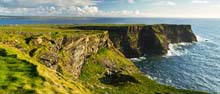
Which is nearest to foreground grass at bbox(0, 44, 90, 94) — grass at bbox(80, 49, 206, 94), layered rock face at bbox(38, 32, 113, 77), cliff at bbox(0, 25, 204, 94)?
cliff at bbox(0, 25, 204, 94)

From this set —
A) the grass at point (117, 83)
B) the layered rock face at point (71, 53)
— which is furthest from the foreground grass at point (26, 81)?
the grass at point (117, 83)

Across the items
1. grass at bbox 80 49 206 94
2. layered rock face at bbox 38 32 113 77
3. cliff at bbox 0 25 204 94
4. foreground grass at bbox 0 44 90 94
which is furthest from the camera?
grass at bbox 80 49 206 94

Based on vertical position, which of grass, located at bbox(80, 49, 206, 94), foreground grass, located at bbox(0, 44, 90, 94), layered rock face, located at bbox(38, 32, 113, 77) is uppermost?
foreground grass, located at bbox(0, 44, 90, 94)

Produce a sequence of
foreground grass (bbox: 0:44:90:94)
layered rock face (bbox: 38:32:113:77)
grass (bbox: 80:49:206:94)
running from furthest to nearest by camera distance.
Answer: grass (bbox: 80:49:206:94)
layered rock face (bbox: 38:32:113:77)
foreground grass (bbox: 0:44:90:94)

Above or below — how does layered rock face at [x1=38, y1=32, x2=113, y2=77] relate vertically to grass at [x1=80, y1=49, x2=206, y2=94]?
above

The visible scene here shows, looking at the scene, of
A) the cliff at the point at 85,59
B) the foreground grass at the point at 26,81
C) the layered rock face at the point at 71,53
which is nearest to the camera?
the foreground grass at the point at 26,81

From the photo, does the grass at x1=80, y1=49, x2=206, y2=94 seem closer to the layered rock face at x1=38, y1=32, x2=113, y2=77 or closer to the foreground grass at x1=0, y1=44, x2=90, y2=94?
the layered rock face at x1=38, y1=32, x2=113, y2=77

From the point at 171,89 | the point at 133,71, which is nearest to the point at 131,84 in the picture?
the point at 171,89

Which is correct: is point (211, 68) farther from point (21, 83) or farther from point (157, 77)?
point (21, 83)

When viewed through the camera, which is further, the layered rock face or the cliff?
the layered rock face

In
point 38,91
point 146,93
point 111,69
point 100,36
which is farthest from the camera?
point 100,36

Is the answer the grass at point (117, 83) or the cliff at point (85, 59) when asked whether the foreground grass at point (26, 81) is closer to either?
the cliff at point (85, 59)
